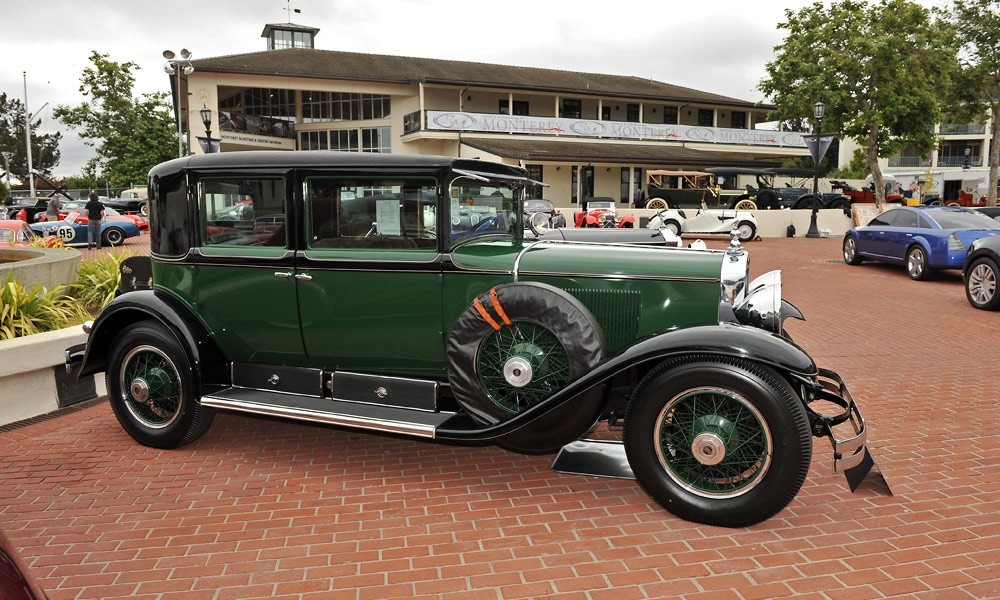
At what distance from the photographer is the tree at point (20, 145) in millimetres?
68938

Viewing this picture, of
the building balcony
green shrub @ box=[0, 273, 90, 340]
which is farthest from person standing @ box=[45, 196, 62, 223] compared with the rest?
green shrub @ box=[0, 273, 90, 340]

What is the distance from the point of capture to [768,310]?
436cm

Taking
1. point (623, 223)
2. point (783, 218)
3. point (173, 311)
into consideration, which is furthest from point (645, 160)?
point (173, 311)

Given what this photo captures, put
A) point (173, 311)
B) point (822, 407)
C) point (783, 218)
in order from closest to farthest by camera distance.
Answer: point (173, 311) → point (822, 407) → point (783, 218)

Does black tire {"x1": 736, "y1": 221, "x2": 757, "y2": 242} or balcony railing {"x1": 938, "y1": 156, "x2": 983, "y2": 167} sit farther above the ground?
balcony railing {"x1": 938, "y1": 156, "x2": 983, "y2": 167}

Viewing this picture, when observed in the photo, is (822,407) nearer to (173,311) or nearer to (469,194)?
(469,194)

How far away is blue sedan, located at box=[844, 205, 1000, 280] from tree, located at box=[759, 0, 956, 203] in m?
14.9

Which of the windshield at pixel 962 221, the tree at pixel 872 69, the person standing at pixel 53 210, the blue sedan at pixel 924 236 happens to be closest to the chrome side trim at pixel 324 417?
the blue sedan at pixel 924 236

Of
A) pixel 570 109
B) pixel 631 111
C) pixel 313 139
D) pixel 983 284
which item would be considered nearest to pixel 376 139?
pixel 313 139

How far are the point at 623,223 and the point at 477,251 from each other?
17516 millimetres

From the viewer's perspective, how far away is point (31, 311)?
6.40 meters

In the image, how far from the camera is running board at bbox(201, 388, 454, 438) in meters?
4.09

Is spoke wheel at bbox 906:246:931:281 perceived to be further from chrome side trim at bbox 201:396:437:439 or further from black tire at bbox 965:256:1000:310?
chrome side trim at bbox 201:396:437:439

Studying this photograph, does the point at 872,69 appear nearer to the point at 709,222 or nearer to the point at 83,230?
the point at 709,222
